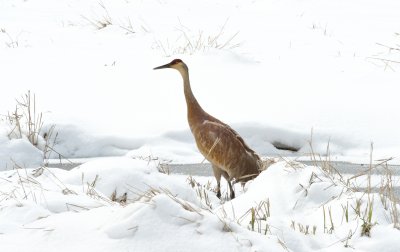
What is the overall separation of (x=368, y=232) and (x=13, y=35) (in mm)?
8027

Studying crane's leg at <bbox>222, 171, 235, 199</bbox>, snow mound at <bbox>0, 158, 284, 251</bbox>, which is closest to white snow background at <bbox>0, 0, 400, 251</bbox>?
snow mound at <bbox>0, 158, 284, 251</bbox>

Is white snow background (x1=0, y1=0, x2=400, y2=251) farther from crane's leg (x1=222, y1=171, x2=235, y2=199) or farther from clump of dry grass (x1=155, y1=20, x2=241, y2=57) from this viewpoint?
crane's leg (x1=222, y1=171, x2=235, y2=199)

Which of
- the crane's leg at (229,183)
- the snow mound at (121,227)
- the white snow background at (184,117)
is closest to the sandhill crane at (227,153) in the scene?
the crane's leg at (229,183)

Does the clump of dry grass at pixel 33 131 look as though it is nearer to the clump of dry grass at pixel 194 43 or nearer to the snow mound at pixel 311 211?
the snow mound at pixel 311 211

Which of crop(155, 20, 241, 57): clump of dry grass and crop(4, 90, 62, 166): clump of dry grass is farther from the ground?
crop(155, 20, 241, 57): clump of dry grass

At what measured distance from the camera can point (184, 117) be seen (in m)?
7.78

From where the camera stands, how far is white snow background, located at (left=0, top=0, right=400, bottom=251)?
3.63m

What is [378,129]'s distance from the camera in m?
7.40

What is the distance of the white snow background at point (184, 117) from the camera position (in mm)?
3629

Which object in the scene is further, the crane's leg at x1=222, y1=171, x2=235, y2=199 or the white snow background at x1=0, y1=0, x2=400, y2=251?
the crane's leg at x1=222, y1=171, x2=235, y2=199

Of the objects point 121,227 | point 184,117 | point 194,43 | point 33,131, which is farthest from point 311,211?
point 194,43

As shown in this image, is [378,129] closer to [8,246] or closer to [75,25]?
[8,246]

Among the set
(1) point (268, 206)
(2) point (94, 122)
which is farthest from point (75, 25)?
(1) point (268, 206)

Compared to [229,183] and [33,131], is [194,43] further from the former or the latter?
[229,183]
